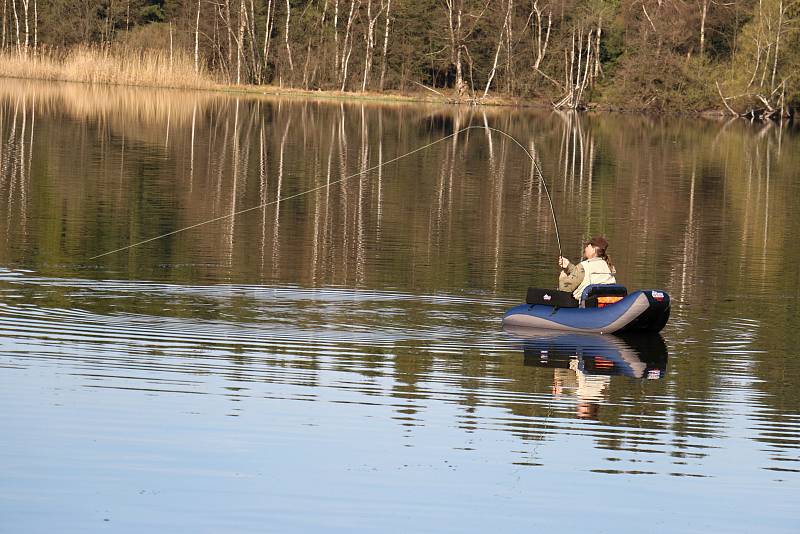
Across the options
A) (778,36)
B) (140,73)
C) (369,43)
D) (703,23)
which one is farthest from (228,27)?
(778,36)

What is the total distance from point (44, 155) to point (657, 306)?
23568mm

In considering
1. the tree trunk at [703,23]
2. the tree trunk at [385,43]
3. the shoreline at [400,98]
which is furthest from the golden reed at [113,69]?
the tree trunk at [703,23]

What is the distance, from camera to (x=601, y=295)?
50.2 feet

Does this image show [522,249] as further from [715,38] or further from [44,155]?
[715,38]

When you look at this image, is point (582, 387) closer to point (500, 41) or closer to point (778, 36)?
point (778, 36)

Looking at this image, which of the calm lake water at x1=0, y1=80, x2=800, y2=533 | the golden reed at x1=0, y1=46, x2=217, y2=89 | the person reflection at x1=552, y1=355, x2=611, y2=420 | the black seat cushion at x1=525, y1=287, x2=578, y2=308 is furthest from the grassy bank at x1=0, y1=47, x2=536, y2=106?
the person reflection at x1=552, y1=355, x2=611, y2=420

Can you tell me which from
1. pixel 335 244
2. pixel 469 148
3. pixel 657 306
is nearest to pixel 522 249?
pixel 335 244

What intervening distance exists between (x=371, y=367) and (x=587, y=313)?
10.7 ft

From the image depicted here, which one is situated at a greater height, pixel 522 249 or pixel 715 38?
pixel 715 38

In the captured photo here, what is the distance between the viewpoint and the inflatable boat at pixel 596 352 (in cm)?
1370

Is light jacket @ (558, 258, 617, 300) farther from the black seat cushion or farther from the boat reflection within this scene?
the boat reflection

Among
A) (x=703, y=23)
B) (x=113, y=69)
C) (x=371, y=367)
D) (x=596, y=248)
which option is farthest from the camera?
(x=703, y=23)

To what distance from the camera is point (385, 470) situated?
9.52 meters

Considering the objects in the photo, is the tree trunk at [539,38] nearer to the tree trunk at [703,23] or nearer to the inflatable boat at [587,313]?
the tree trunk at [703,23]
